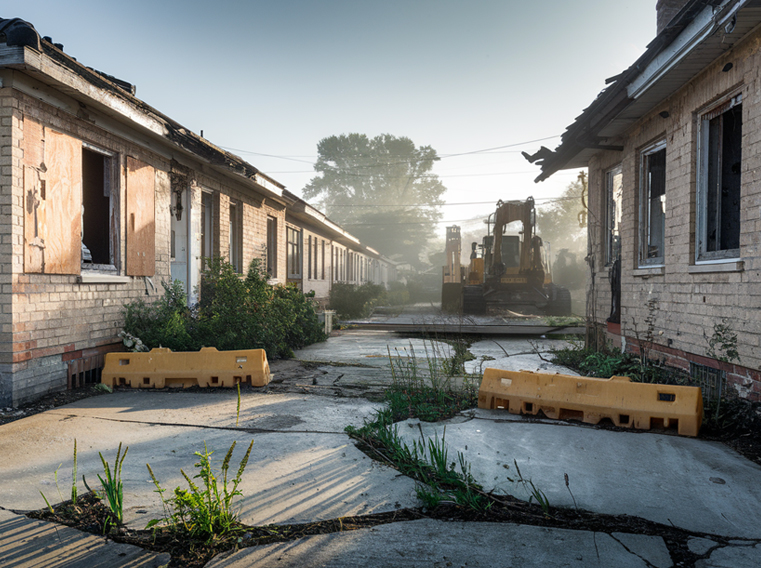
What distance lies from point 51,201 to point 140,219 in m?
1.65

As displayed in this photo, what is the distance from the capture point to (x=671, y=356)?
5.60 metres

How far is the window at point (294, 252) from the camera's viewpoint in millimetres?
14961

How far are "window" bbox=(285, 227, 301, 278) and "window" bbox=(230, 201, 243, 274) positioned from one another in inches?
174

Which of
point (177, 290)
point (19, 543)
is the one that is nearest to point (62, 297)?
point (177, 290)

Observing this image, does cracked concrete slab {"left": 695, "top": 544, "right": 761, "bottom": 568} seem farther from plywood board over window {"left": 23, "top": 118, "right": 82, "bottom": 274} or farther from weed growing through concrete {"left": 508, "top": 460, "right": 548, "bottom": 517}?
plywood board over window {"left": 23, "top": 118, "right": 82, "bottom": 274}

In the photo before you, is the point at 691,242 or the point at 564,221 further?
the point at 564,221

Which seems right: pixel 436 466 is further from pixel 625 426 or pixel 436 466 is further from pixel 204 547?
pixel 625 426

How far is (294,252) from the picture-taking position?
15.6m

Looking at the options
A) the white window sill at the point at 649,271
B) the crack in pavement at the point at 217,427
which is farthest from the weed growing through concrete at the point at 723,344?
the crack in pavement at the point at 217,427

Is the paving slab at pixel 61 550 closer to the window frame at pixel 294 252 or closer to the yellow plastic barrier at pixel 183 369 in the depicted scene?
the yellow plastic barrier at pixel 183 369

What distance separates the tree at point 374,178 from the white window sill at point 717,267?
5352cm

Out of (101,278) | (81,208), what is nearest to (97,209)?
(81,208)

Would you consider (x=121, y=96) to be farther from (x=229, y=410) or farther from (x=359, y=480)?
(x=359, y=480)

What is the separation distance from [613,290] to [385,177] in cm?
5562
